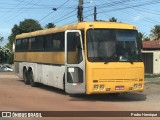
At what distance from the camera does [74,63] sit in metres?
18.3

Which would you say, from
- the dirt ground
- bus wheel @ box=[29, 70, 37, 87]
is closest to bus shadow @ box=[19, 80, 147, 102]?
the dirt ground

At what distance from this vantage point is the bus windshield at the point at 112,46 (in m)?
17.7

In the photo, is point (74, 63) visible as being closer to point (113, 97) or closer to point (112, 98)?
point (112, 98)

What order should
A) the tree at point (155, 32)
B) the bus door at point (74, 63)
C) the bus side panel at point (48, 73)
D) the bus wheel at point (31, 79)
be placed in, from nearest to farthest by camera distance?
the bus door at point (74, 63), the bus side panel at point (48, 73), the bus wheel at point (31, 79), the tree at point (155, 32)

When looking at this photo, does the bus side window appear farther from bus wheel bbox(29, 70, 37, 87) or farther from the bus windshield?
the bus windshield

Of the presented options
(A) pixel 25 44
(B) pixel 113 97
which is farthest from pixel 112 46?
(A) pixel 25 44

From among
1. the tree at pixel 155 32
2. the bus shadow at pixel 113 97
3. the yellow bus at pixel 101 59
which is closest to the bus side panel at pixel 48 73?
the yellow bus at pixel 101 59

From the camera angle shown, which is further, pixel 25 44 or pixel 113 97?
pixel 25 44

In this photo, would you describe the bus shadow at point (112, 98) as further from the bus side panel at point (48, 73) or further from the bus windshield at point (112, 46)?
the bus windshield at point (112, 46)

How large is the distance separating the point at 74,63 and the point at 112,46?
1.75m

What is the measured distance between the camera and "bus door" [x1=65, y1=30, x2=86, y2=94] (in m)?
17.9

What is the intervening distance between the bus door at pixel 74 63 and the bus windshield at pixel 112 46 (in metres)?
0.46

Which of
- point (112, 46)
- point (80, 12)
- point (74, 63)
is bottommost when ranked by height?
point (74, 63)

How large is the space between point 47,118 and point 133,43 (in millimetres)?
6685
